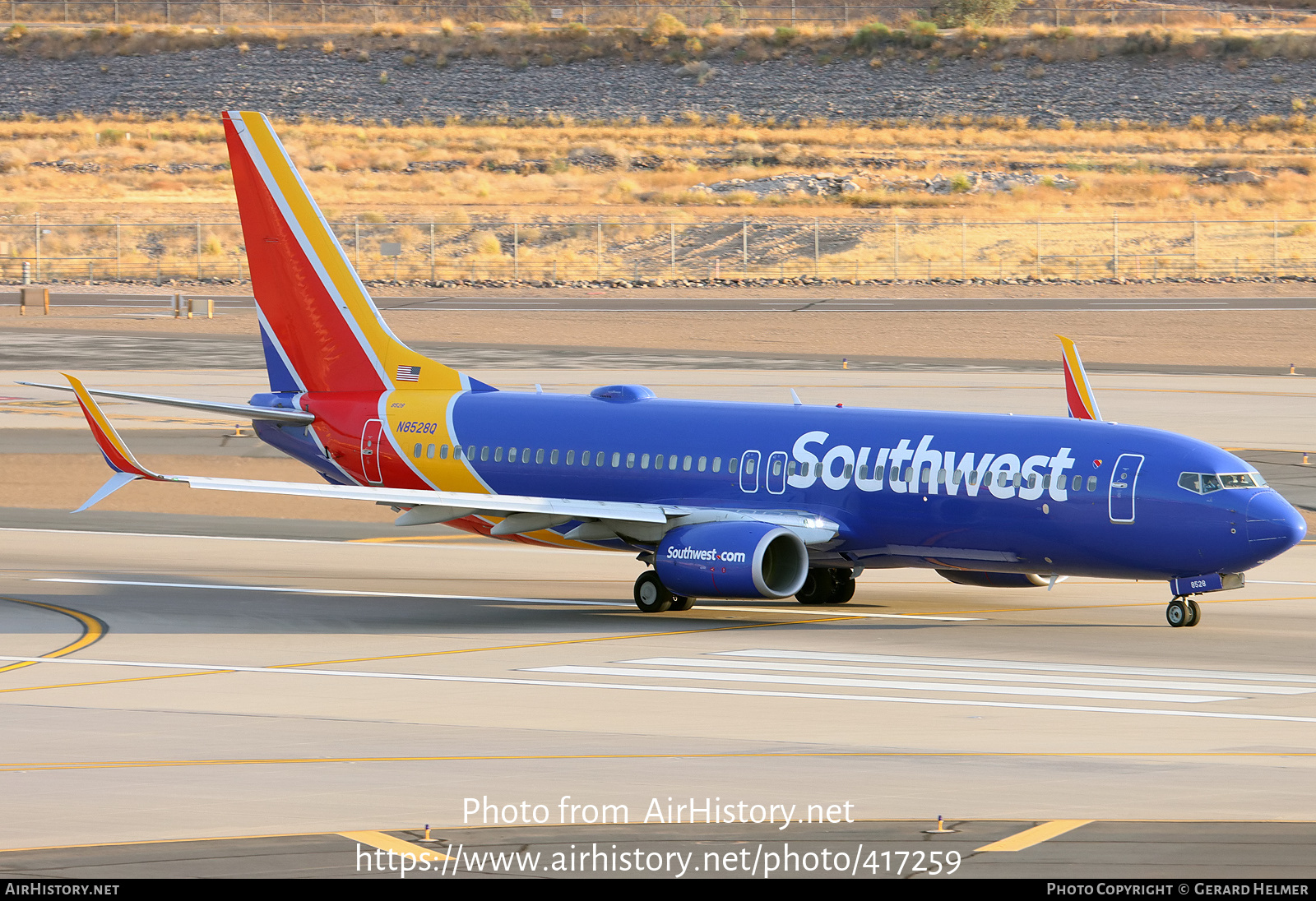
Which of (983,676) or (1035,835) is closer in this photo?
(1035,835)

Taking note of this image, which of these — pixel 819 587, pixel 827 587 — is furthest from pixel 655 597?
pixel 827 587

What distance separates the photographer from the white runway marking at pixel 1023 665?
30078mm

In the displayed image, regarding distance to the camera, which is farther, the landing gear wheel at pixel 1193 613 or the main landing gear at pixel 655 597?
the main landing gear at pixel 655 597

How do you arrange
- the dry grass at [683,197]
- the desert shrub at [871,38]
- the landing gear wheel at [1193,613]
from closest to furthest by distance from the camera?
the landing gear wheel at [1193,613]
the dry grass at [683,197]
the desert shrub at [871,38]

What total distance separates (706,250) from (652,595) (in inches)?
3653

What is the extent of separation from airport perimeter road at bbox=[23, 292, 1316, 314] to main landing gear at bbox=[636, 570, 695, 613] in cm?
6697

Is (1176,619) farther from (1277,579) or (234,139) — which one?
(234,139)

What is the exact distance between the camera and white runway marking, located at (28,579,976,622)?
3703cm

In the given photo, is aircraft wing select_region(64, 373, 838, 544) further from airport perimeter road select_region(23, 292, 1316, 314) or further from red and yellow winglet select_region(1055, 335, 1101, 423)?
airport perimeter road select_region(23, 292, 1316, 314)

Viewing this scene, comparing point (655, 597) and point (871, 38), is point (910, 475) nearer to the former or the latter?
point (655, 597)

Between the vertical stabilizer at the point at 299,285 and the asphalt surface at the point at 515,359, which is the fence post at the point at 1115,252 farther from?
the vertical stabilizer at the point at 299,285

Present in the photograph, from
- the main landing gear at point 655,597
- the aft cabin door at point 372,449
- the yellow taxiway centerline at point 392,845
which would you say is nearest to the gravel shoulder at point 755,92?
the aft cabin door at point 372,449

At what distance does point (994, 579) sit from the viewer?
121 ft

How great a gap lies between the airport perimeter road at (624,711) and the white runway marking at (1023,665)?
0.30 ft
